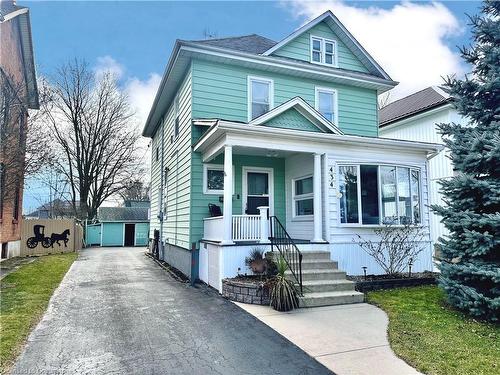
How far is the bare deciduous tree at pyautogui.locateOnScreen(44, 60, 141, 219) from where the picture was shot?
29.5 m

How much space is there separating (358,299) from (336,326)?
6.25 feet

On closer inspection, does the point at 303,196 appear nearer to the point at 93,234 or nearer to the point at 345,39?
the point at 345,39

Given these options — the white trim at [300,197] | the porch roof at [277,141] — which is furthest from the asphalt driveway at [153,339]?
the white trim at [300,197]

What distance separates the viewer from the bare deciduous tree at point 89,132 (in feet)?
96.8

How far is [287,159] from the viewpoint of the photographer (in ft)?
37.6

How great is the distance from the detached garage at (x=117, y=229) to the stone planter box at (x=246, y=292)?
23927 millimetres

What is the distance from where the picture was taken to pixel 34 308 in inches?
257

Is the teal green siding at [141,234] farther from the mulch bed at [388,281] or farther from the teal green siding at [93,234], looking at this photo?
the mulch bed at [388,281]

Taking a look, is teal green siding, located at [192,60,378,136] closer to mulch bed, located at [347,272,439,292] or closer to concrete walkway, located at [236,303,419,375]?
mulch bed, located at [347,272,439,292]

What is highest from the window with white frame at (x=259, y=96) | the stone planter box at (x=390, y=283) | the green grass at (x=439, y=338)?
the window with white frame at (x=259, y=96)

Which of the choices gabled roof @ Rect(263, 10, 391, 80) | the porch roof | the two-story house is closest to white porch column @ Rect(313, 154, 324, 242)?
the two-story house

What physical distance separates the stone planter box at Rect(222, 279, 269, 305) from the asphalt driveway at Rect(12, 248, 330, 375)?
10.3 inches

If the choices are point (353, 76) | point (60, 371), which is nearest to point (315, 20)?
point (353, 76)

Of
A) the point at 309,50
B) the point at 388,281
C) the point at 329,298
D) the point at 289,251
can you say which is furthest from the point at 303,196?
the point at 309,50
